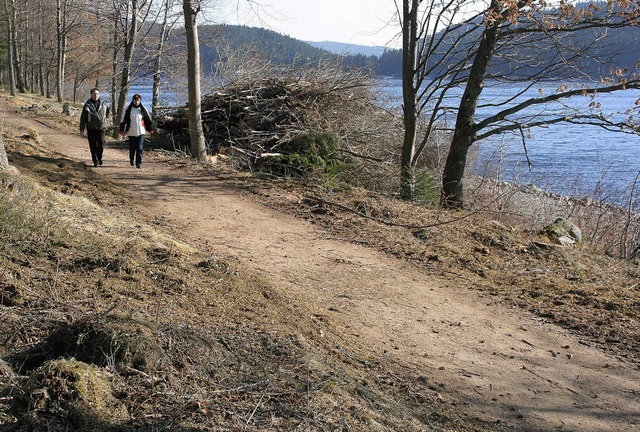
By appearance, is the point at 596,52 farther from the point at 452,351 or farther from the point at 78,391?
the point at 78,391

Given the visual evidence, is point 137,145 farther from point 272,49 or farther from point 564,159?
point 564,159

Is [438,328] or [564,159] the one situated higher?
[564,159]

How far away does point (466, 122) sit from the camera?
12852 millimetres

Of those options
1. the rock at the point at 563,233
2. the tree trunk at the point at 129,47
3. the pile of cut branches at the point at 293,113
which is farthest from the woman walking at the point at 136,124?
the tree trunk at the point at 129,47

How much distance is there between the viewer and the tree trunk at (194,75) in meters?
13.7

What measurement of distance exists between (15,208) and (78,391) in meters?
2.77

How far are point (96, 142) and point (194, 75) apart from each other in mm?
2927

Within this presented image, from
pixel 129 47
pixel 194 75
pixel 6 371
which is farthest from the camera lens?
pixel 129 47

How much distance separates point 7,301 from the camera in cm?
432

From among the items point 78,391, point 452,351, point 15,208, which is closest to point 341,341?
point 452,351

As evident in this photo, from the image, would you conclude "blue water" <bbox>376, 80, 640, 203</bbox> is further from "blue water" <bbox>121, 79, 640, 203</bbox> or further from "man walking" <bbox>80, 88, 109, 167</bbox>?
"man walking" <bbox>80, 88, 109, 167</bbox>

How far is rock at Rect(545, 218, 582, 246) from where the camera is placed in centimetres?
1034

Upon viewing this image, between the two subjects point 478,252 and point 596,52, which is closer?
point 478,252

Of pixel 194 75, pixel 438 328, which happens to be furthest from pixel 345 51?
pixel 438 328
